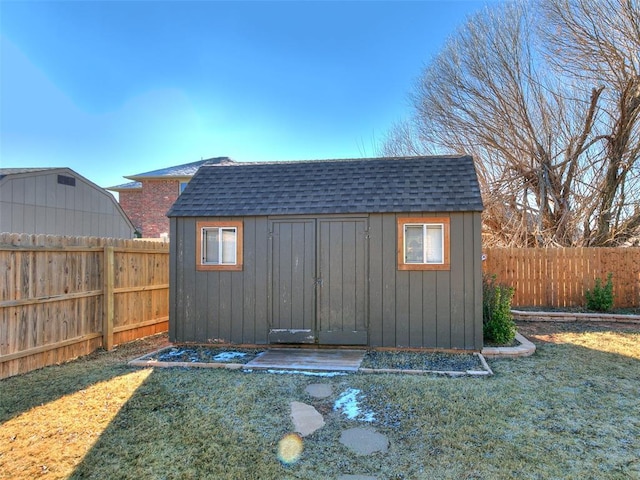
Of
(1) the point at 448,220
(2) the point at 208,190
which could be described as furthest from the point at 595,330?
(2) the point at 208,190

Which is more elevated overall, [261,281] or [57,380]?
[261,281]

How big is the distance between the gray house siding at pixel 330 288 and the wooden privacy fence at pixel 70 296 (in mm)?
879

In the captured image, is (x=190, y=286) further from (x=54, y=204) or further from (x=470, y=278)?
(x=54, y=204)

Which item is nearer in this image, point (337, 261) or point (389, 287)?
point (389, 287)

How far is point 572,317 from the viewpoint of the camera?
8.56m

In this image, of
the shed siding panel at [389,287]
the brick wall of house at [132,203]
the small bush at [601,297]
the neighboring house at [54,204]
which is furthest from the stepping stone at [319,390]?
the brick wall of house at [132,203]

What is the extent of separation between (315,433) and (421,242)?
3.53 meters

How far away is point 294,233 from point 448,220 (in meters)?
2.39

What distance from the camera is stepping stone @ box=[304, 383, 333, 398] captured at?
410 cm

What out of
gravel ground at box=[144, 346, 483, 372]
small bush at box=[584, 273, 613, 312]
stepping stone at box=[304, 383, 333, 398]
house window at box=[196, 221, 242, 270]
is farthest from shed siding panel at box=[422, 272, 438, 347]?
small bush at box=[584, 273, 613, 312]

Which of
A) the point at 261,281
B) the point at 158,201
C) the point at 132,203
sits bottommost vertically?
the point at 261,281

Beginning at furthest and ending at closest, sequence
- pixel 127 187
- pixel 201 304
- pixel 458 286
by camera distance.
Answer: pixel 127 187, pixel 201 304, pixel 458 286

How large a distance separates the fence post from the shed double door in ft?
8.24

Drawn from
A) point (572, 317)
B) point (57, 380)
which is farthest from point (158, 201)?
point (572, 317)
